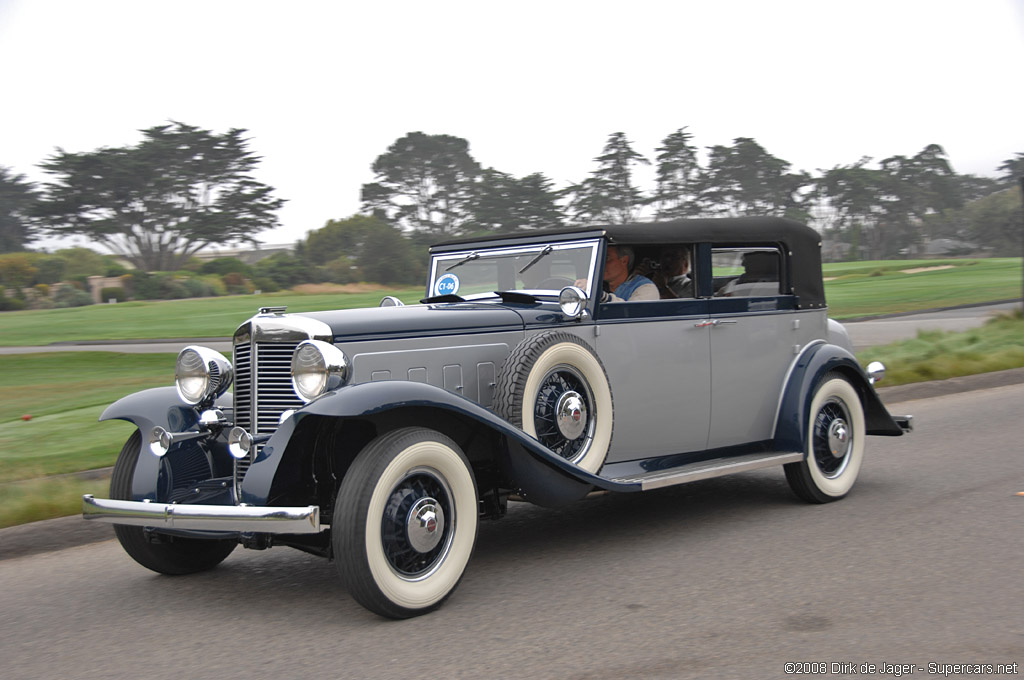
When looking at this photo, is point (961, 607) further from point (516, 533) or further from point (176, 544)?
point (176, 544)

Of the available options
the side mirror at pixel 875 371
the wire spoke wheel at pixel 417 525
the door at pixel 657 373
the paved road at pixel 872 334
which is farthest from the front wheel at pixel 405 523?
the paved road at pixel 872 334

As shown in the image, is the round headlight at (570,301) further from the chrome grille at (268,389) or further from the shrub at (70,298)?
the shrub at (70,298)

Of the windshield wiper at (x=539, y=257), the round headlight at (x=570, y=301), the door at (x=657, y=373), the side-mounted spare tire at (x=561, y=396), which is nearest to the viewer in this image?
the side-mounted spare tire at (x=561, y=396)

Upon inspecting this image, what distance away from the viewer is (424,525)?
12.8ft

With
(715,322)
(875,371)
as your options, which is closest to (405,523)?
Answer: (715,322)

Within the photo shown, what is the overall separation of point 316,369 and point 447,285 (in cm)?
201

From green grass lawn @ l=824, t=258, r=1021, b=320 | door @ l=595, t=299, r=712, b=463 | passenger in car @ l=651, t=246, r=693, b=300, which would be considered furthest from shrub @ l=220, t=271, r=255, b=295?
door @ l=595, t=299, r=712, b=463

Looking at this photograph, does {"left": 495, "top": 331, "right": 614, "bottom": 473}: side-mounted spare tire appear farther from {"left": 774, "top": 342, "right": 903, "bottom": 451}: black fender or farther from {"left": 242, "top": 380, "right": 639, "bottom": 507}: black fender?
{"left": 774, "top": 342, "right": 903, "bottom": 451}: black fender

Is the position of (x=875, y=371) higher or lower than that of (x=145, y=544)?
Result: higher

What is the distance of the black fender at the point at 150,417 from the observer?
4414 millimetres

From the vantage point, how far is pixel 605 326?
5121mm

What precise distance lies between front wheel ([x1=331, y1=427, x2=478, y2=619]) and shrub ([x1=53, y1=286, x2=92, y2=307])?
21983mm

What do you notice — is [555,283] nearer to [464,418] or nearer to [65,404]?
[464,418]

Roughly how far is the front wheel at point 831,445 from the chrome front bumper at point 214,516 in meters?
3.12
